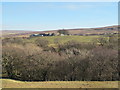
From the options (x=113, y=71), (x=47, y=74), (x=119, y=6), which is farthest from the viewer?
(x=47, y=74)

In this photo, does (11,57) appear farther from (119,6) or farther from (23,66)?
(119,6)

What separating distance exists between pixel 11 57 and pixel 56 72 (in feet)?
25.0

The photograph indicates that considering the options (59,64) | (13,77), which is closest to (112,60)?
(59,64)

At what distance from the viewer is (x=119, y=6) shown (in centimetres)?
1625

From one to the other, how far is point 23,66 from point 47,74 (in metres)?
3.83

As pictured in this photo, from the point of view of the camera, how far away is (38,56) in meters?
26.1

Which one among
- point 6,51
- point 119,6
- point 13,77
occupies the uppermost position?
point 119,6

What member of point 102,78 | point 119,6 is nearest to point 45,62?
point 102,78

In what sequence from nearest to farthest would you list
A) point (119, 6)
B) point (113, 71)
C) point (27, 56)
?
point (119, 6) < point (113, 71) < point (27, 56)

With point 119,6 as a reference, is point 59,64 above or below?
below

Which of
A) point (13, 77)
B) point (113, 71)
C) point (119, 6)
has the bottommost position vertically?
point (13, 77)

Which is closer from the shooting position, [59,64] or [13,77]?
[59,64]

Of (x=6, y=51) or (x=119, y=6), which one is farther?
(x=6, y=51)

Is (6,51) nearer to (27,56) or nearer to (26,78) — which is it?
(27,56)
